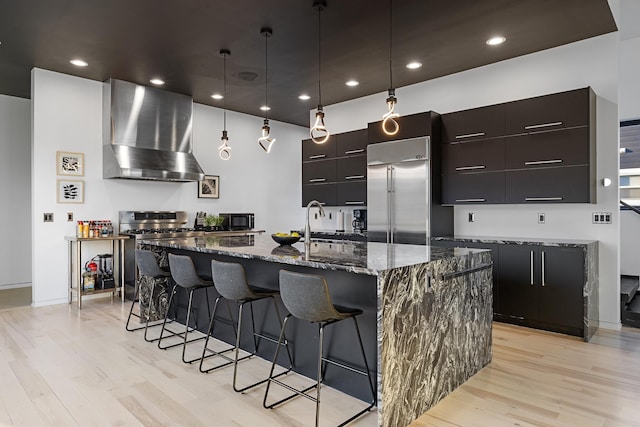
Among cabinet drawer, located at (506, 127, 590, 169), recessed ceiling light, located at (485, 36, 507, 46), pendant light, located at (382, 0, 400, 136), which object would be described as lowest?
cabinet drawer, located at (506, 127, 590, 169)

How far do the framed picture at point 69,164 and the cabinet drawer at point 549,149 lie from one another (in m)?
5.29

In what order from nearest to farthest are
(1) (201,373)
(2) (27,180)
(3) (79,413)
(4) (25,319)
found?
1. (3) (79,413)
2. (1) (201,373)
3. (4) (25,319)
4. (2) (27,180)

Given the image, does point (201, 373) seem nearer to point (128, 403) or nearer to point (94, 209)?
point (128, 403)

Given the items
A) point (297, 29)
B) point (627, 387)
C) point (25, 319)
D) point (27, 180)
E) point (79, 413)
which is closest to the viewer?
point (79, 413)

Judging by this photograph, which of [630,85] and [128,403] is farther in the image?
[630,85]

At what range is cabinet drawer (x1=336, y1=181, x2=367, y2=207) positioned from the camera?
5.86 meters

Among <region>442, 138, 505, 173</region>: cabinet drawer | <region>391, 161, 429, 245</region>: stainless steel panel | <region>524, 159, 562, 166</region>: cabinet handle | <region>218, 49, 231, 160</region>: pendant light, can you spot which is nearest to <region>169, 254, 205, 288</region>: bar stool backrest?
<region>218, 49, 231, 160</region>: pendant light

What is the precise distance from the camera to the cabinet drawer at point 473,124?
14.7 feet

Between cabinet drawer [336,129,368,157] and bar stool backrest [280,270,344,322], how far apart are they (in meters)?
3.79

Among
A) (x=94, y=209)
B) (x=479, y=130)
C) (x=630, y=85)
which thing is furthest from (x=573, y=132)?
(x=94, y=209)

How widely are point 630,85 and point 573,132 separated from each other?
6.99 ft

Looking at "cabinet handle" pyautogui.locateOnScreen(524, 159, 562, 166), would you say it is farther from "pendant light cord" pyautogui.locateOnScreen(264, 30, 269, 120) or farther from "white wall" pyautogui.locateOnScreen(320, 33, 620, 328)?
"pendant light cord" pyautogui.locateOnScreen(264, 30, 269, 120)

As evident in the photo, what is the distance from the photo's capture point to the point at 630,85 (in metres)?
5.21

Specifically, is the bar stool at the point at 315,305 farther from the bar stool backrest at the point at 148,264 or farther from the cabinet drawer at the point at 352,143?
the cabinet drawer at the point at 352,143
